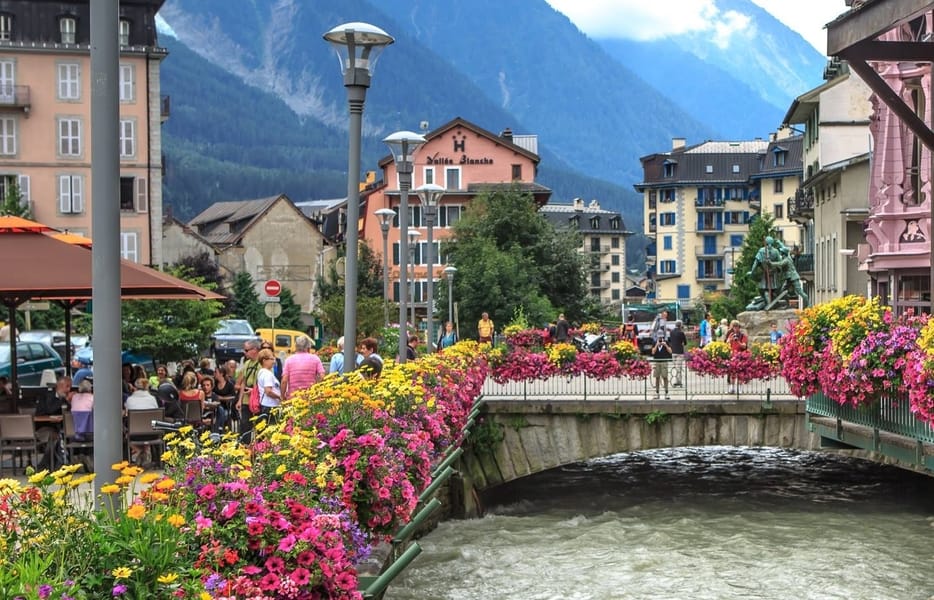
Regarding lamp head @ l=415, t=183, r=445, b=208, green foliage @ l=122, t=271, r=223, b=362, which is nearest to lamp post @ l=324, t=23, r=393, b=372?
lamp head @ l=415, t=183, r=445, b=208

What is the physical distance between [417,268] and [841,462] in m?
55.4

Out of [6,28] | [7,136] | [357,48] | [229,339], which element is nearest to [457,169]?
[7,136]

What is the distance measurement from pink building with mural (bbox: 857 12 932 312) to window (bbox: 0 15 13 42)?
45176 mm

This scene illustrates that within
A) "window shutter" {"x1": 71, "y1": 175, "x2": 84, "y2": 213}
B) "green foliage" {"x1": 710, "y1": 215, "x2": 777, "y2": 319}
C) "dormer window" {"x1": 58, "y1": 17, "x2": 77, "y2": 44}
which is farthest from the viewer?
"green foliage" {"x1": 710, "y1": 215, "x2": 777, "y2": 319}

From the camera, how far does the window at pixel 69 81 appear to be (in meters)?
63.8

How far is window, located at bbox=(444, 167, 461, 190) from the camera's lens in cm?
8612

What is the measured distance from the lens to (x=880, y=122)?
98.4 ft

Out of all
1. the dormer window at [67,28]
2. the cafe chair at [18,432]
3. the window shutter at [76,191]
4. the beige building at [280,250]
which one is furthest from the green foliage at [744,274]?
the cafe chair at [18,432]

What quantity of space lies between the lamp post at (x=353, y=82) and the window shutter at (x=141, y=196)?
50.1 meters

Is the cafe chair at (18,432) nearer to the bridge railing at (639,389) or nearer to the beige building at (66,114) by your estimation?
the bridge railing at (639,389)

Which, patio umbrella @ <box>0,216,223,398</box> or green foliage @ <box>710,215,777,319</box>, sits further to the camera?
green foliage @ <box>710,215,777,319</box>

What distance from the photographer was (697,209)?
5472 inches

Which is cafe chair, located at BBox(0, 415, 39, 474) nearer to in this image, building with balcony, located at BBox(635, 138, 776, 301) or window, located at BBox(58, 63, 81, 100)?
window, located at BBox(58, 63, 81, 100)

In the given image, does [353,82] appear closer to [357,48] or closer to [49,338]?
[357,48]
